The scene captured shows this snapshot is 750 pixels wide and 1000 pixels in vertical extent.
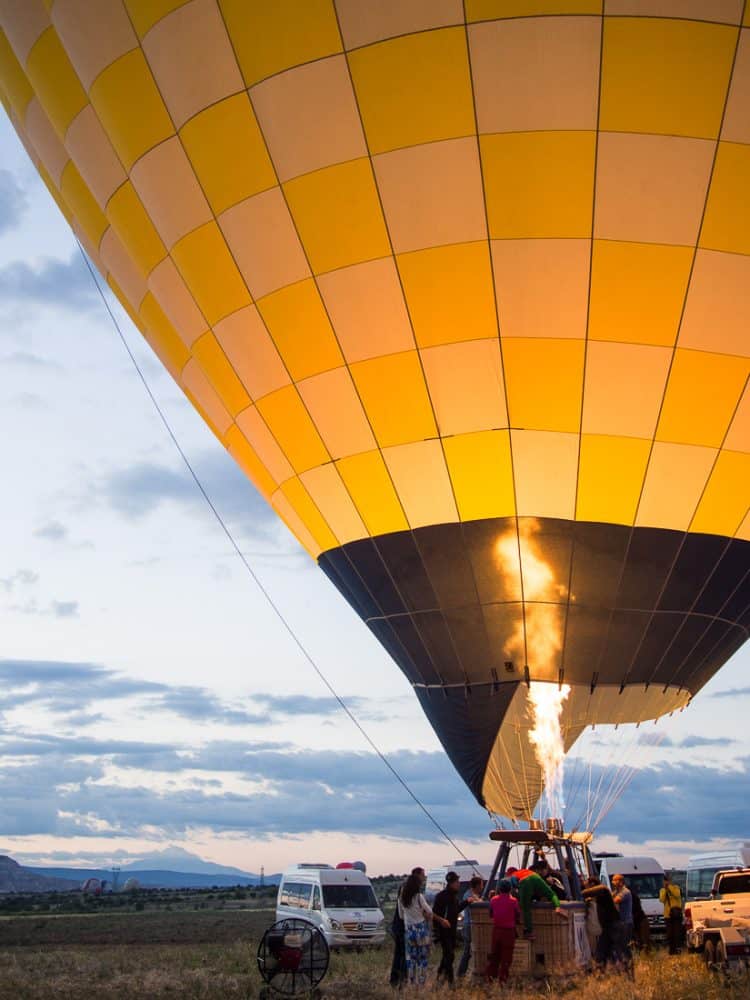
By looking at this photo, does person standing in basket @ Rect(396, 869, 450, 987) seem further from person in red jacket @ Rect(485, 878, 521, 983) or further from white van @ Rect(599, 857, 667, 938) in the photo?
white van @ Rect(599, 857, 667, 938)

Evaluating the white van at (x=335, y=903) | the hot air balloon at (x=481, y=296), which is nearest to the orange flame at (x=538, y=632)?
the hot air balloon at (x=481, y=296)

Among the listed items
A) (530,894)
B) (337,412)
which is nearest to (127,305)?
(337,412)

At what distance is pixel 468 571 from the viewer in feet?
28.3

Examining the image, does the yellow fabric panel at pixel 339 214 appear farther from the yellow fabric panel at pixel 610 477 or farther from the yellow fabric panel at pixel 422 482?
the yellow fabric panel at pixel 610 477

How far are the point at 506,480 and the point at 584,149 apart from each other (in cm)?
238

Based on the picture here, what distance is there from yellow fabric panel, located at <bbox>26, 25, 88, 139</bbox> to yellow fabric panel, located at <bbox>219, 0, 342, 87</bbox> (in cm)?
194

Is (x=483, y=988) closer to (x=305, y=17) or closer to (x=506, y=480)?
(x=506, y=480)

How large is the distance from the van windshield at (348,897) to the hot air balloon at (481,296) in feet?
21.1

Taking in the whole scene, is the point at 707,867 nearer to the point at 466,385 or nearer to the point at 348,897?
the point at 348,897

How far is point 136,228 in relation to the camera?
9516 mm

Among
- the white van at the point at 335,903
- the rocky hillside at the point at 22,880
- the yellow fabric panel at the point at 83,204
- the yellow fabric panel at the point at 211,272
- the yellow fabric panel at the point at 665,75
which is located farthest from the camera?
the rocky hillside at the point at 22,880

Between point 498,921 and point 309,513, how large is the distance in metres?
3.56

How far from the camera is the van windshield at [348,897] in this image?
48.1 feet

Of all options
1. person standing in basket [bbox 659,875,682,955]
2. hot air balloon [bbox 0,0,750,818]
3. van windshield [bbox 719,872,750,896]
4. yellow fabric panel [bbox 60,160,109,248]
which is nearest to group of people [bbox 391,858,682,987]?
hot air balloon [bbox 0,0,750,818]
